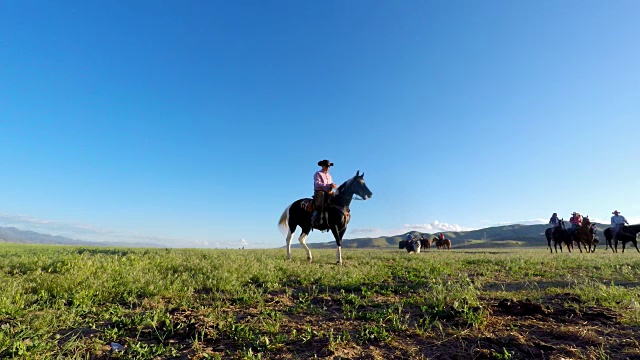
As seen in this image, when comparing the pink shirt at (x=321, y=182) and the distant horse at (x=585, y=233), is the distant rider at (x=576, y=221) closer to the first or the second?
the distant horse at (x=585, y=233)

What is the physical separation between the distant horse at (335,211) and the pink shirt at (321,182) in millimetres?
474

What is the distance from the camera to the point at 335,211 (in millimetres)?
11633

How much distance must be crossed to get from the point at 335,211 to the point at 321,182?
1237 millimetres

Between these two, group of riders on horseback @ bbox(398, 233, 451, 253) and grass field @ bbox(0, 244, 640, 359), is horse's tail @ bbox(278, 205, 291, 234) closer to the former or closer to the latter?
grass field @ bbox(0, 244, 640, 359)

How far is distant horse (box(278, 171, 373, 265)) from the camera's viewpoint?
1164cm

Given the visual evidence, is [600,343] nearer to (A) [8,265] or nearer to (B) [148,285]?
(B) [148,285]

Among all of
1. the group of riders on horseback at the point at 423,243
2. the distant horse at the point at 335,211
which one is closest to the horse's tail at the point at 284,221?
the distant horse at the point at 335,211

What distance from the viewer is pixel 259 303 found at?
4891mm

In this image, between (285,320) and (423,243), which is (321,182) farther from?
(423,243)

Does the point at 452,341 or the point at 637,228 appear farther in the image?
the point at 637,228

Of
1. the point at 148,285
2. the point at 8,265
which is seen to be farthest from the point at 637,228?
the point at 8,265

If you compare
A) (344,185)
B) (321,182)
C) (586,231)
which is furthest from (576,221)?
(321,182)

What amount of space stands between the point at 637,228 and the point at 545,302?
1062 inches

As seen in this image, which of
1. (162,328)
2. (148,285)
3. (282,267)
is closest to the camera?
(162,328)
